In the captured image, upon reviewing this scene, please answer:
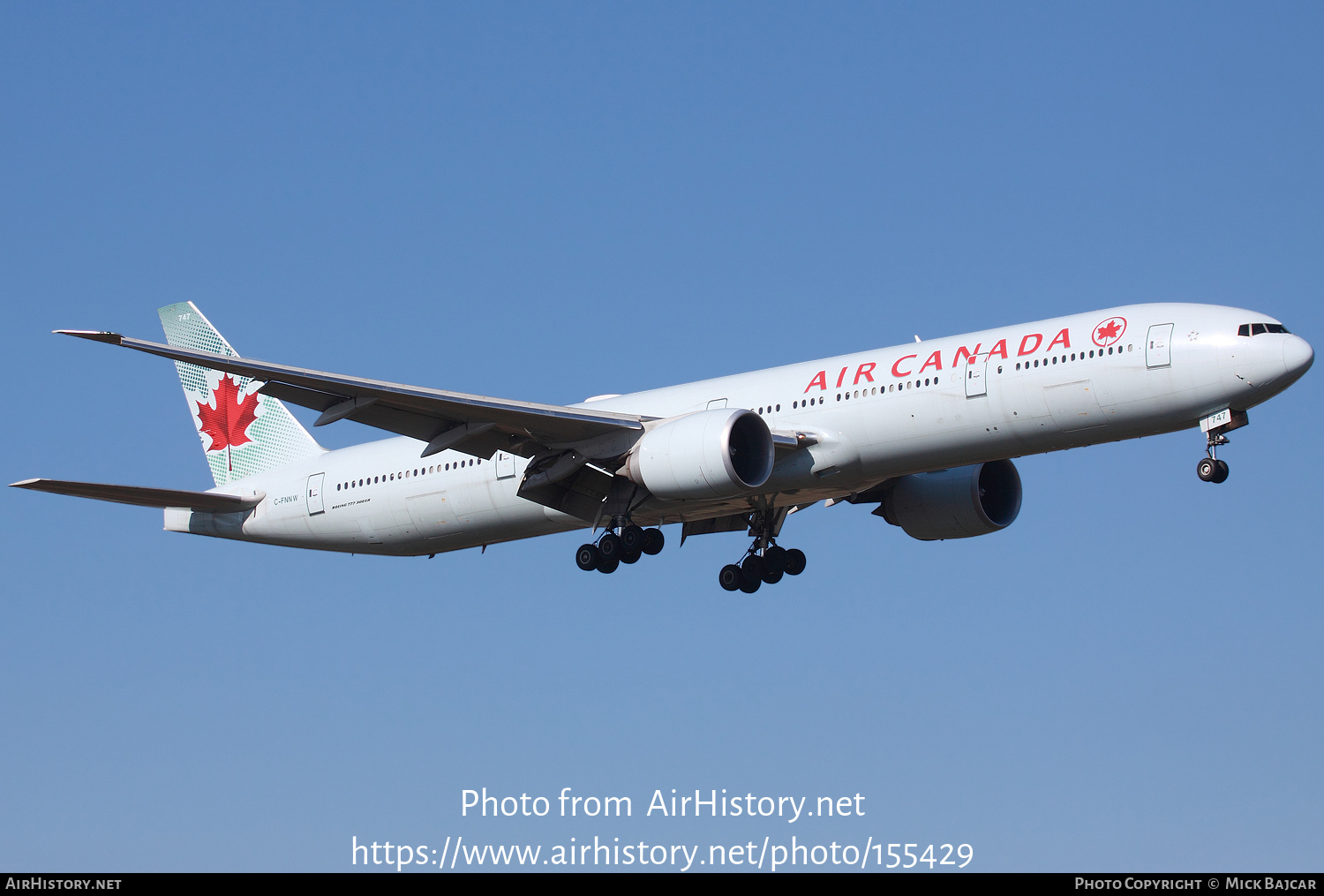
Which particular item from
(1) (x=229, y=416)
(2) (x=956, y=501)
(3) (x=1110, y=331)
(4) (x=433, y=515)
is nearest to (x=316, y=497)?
(4) (x=433, y=515)

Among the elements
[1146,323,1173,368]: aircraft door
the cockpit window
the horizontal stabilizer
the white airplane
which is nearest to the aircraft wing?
the white airplane

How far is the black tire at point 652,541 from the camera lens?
3412 centimetres

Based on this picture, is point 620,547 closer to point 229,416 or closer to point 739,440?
point 739,440

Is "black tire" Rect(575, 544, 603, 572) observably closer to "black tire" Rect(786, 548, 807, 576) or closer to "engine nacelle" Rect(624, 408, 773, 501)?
"engine nacelle" Rect(624, 408, 773, 501)

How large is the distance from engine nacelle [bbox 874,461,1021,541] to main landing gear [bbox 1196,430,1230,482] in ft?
26.0

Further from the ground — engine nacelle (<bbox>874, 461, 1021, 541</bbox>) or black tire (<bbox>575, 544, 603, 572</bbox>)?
engine nacelle (<bbox>874, 461, 1021, 541</bbox>)

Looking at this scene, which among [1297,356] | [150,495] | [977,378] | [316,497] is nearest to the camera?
[1297,356]

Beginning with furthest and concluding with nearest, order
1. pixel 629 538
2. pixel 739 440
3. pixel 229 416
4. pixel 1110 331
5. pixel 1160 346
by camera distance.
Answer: pixel 229 416
pixel 629 538
pixel 739 440
pixel 1110 331
pixel 1160 346

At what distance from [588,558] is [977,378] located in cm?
951

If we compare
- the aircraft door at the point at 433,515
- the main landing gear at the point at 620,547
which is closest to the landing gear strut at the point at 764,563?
the main landing gear at the point at 620,547

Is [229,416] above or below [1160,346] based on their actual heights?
above

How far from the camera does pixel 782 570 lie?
123 feet

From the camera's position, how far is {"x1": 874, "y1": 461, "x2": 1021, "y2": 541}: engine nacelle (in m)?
36.6

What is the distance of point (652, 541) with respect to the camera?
34156 millimetres
